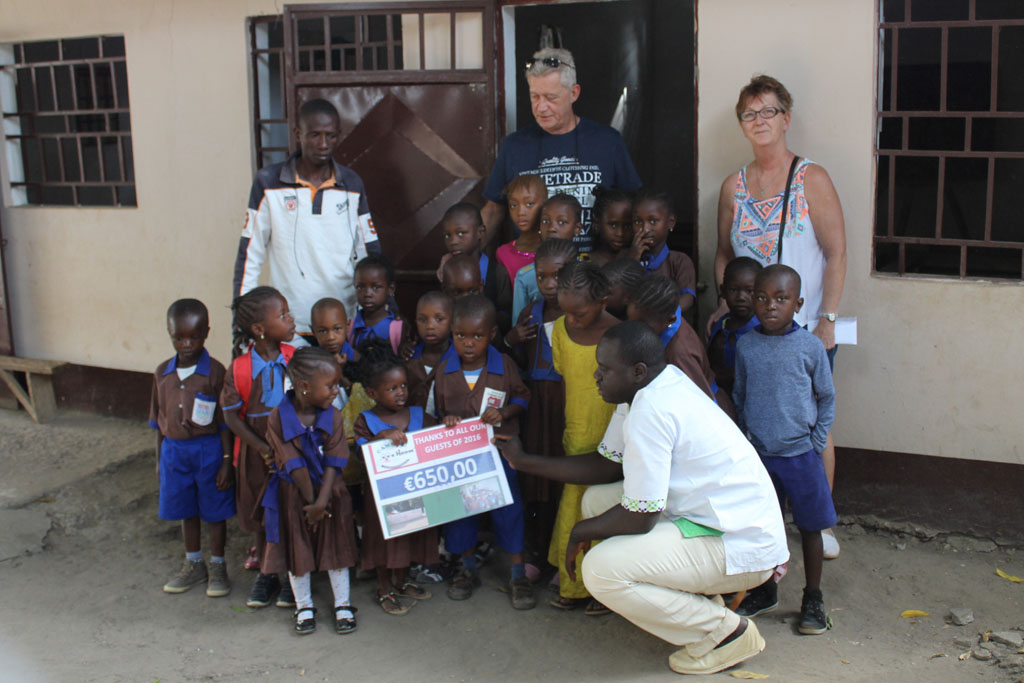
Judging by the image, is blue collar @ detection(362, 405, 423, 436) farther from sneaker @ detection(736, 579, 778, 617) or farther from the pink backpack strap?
sneaker @ detection(736, 579, 778, 617)

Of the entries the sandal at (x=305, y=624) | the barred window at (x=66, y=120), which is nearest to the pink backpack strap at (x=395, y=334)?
the sandal at (x=305, y=624)

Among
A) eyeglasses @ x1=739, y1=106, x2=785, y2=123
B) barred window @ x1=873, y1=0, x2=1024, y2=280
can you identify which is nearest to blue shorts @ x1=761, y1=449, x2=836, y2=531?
barred window @ x1=873, y1=0, x2=1024, y2=280

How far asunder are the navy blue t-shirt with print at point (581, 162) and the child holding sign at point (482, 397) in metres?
0.81

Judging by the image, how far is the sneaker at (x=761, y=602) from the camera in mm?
3549

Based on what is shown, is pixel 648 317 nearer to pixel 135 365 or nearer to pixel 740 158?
pixel 740 158

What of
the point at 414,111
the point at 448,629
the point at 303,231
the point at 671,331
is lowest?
the point at 448,629

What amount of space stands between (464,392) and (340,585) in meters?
0.90

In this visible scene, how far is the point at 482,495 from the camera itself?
3.51m

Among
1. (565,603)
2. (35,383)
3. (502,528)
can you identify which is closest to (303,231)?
(502,528)

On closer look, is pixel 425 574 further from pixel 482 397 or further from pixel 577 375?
pixel 577 375

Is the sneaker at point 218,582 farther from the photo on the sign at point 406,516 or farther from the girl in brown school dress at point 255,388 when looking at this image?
the photo on the sign at point 406,516

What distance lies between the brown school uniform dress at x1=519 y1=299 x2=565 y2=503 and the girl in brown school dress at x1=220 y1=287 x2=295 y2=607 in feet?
3.27

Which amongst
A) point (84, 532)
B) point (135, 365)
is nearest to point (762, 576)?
point (84, 532)

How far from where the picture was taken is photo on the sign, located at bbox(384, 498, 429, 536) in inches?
134
